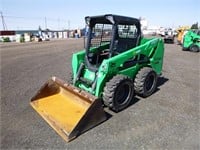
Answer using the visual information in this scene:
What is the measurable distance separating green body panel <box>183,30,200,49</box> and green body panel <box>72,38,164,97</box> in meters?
10.7

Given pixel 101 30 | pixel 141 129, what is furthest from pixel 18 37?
pixel 141 129

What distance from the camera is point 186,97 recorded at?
199 inches

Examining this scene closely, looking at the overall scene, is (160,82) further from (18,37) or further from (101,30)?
(18,37)

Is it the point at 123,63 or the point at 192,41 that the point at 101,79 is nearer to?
the point at 123,63

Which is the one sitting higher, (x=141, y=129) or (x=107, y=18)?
(x=107, y=18)

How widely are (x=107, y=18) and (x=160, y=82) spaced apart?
3.16 m

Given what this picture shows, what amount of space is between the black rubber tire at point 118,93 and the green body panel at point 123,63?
18 cm

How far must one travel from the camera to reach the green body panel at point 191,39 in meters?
14.5

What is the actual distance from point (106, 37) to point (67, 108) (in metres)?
2.18

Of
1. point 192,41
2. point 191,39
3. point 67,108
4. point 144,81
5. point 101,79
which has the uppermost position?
point 191,39

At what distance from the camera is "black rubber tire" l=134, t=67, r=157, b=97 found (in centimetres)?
468

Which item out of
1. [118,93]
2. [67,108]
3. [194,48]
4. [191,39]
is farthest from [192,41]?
[67,108]

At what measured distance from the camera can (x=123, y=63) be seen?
4414mm

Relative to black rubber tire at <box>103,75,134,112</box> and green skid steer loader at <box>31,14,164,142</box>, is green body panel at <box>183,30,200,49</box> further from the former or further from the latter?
black rubber tire at <box>103,75,134,112</box>
